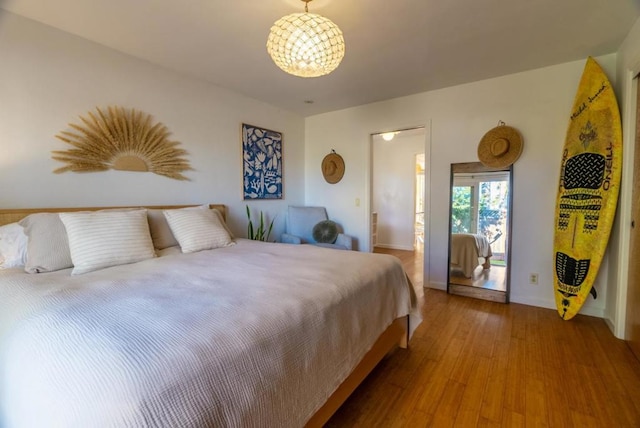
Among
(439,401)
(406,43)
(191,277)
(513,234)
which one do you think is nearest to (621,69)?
(513,234)

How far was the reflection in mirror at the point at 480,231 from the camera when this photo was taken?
9.45 ft

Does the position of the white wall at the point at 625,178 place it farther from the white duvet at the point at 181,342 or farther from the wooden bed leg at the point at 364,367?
the white duvet at the point at 181,342

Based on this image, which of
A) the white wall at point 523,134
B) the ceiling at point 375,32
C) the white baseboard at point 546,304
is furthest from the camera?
the white wall at point 523,134

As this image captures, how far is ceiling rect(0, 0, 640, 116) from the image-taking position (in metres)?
1.76

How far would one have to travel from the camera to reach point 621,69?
2219 millimetres

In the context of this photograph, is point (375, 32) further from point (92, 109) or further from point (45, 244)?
point (45, 244)

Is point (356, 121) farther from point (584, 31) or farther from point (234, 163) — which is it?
point (584, 31)

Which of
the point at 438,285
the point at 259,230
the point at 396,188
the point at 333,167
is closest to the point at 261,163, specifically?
the point at 259,230

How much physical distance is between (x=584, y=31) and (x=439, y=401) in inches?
110

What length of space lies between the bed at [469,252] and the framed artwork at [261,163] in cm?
237

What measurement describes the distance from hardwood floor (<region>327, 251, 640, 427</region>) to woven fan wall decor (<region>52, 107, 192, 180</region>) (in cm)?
250

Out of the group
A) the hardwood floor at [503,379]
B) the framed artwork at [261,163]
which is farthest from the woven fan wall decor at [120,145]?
the hardwood floor at [503,379]

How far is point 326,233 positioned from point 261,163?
49.7 inches

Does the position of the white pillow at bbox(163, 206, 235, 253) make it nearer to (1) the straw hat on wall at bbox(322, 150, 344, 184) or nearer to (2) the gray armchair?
(2) the gray armchair
